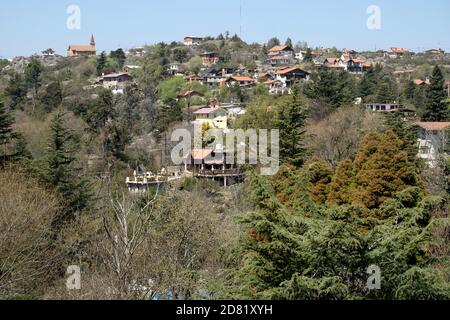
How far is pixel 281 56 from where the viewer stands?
216ft

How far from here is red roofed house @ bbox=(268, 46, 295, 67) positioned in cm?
6425

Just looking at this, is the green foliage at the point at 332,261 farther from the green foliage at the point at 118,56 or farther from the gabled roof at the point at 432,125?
the green foliage at the point at 118,56

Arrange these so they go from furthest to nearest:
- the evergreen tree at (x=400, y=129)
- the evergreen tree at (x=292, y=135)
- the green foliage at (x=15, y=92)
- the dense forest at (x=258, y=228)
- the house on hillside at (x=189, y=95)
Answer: the house on hillside at (x=189, y=95), the green foliage at (x=15, y=92), the evergreen tree at (x=400, y=129), the evergreen tree at (x=292, y=135), the dense forest at (x=258, y=228)

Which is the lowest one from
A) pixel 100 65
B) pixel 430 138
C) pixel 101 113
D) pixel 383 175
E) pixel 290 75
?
pixel 430 138

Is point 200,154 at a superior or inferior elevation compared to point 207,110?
inferior

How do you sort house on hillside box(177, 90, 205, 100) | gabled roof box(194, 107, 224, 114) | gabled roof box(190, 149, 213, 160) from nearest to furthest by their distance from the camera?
gabled roof box(190, 149, 213, 160) < gabled roof box(194, 107, 224, 114) < house on hillside box(177, 90, 205, 100)

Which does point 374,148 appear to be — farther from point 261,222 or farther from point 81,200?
point 81,200

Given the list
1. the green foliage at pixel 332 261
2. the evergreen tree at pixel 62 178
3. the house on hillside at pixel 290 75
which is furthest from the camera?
the house on hillside at pixel 290 75

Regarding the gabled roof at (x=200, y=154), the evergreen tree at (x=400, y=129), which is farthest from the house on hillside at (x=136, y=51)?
the evergreen tree at (x=400, y=129)

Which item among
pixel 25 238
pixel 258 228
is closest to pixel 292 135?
pixel 25 238

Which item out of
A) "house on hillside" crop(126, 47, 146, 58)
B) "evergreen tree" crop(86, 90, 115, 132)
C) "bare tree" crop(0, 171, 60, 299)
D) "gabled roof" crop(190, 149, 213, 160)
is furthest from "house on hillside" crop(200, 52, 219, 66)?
"bare tree" crop(0, 171, 60, 299)

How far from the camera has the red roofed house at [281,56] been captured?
64.2 metres

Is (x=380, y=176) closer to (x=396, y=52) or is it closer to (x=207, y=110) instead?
(x=207, y=110)

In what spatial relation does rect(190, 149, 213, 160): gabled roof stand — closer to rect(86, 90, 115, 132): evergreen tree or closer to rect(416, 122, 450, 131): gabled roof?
rect(86, 90, 115, 132): evergreen tree
